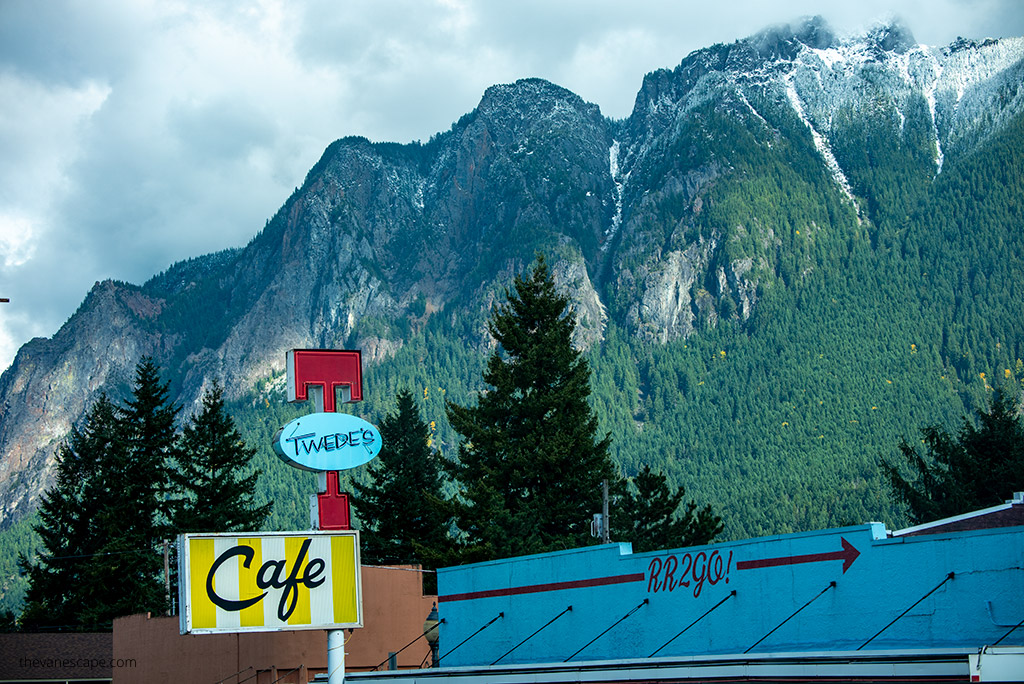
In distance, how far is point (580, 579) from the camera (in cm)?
3166

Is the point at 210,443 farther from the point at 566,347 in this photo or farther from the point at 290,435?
the point at 290,435

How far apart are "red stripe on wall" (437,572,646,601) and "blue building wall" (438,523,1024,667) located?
1.3 inches

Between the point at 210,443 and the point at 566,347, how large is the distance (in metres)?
24.2

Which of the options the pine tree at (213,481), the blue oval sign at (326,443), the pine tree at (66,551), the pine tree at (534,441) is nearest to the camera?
the blue oval sign at (326,443)

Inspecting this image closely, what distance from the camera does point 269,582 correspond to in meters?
30.7

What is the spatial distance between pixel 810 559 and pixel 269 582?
1280 centimetres

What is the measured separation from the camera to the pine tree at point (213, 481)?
70.9 meters

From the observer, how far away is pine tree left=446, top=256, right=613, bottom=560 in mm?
56406

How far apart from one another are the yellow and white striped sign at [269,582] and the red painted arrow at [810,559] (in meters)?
9.80

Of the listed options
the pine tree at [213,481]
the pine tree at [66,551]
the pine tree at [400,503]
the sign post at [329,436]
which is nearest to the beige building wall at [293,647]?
the sign post at [329,436]

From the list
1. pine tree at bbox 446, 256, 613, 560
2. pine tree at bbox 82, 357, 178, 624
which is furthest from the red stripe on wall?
pine tree at bbox 82, 357, 178, 624

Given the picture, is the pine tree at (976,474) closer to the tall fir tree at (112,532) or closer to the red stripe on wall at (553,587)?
the red stripe on wall at (553,587)

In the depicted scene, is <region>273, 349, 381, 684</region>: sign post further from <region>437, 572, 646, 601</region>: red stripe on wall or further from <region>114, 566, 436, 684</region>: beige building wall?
<region>114, 566, 436, 684</region>: beige building wall

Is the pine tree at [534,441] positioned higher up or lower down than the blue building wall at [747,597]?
higher up
